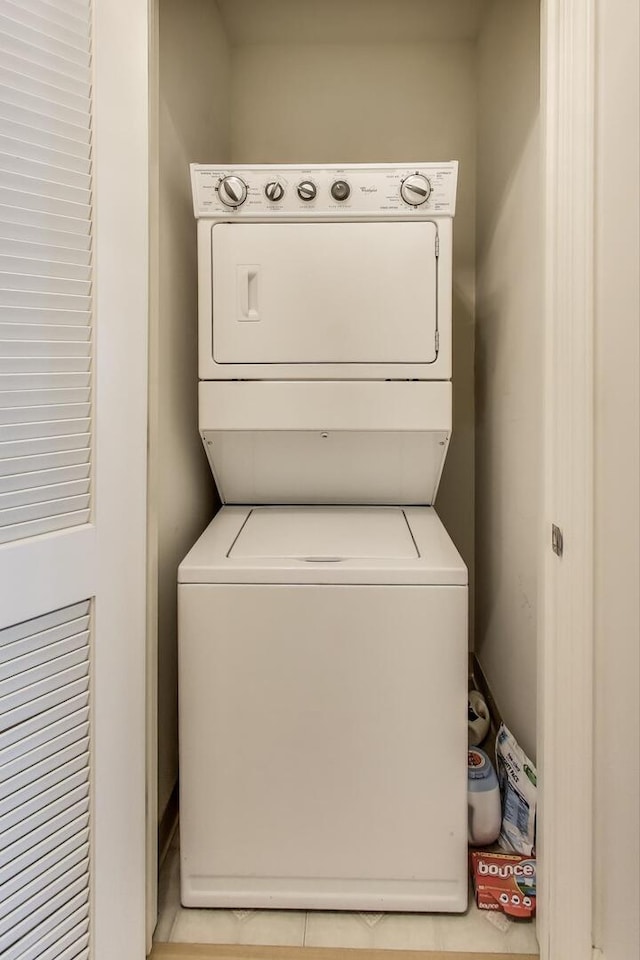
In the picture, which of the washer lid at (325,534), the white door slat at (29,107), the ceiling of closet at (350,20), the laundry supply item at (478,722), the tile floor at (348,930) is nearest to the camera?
the white door slat at (29,107)

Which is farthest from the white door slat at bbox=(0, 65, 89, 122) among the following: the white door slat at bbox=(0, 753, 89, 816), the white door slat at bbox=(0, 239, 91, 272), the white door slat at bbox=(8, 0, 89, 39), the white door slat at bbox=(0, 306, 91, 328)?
the white door slat at bbox=(0, 753, 89, 816)

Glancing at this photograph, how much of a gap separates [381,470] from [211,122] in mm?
1398

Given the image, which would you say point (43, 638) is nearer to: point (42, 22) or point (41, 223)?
point (41, 223)

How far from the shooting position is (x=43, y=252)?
1.03 meters

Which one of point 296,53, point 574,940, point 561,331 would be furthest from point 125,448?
point 296,53

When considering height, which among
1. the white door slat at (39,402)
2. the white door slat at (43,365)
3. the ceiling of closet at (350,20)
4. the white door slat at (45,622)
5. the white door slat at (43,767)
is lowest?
the white door slat at (43,767)

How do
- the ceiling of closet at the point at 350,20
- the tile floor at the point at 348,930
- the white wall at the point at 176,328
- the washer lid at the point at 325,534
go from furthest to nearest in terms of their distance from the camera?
the ceiling of closet at the point at 350,20 < the white wall at the point at 176,328 < the washer lid at the point at 325,534 < the tile floor at the point at 348,930

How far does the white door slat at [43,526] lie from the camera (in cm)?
100

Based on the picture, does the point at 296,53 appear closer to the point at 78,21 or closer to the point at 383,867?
the point at 78,21

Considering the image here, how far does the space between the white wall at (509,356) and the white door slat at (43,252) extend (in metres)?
0.99

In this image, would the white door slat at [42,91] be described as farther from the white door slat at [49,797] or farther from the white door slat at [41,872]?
the white door slat at [41,872]

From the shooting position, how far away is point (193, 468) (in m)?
1.87

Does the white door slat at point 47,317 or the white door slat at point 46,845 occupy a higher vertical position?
the white door slat at point 47,317

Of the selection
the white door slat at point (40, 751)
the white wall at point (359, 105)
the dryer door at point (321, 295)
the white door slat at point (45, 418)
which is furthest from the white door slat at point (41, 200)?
the white wall at point (359, 105)
